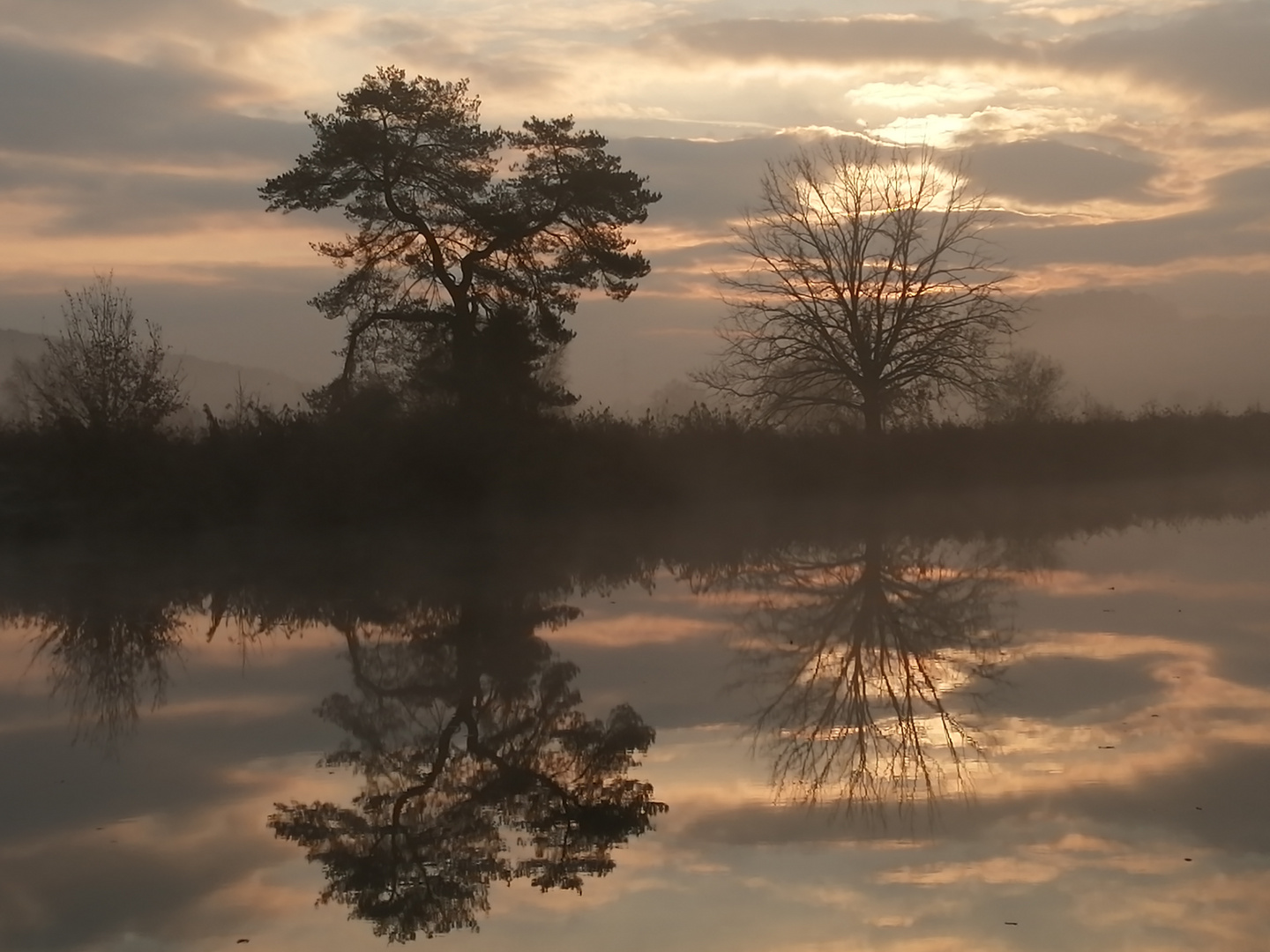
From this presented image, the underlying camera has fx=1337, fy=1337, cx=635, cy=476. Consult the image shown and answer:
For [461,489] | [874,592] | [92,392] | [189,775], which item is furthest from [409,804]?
[92,392]

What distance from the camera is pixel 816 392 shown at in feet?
137

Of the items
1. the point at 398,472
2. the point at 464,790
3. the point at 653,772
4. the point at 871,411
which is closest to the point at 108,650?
the point at 464,790

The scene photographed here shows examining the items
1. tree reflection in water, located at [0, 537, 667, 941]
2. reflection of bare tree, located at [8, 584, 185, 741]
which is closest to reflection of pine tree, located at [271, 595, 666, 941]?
tree reflection in water, located at [0, 537, 667, 941]

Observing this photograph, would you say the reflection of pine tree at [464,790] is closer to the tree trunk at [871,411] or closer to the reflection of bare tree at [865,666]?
the reflection of bare tree at [865,666]

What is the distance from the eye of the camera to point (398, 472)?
93.1ft

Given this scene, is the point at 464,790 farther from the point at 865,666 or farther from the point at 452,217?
the point at 452,217

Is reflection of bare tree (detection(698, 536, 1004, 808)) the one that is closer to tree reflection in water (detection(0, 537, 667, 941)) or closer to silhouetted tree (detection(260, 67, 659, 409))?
tree reflection in water (detection(0, 537, 667, 941))

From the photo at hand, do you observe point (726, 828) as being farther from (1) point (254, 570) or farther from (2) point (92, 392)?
(2) point (92, 392)

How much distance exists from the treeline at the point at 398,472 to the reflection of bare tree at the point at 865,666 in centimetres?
1081

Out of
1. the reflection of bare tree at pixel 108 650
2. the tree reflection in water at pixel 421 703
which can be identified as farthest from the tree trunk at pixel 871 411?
the reflection of bare tree at pixel 108 650

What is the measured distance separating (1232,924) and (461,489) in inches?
949

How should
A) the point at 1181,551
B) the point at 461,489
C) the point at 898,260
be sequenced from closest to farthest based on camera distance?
the point at 1181,551
the point at 461,489
the point at 898,260

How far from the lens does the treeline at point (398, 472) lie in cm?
2752

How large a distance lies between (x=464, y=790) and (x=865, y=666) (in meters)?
4.42
